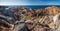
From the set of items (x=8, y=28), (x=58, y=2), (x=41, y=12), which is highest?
(x=58, y=2)

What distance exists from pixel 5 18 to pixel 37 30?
1.84 feet

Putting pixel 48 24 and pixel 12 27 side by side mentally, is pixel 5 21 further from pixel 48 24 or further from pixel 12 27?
pixel 48 24

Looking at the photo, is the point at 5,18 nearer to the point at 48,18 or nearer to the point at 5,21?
the point at 5,21

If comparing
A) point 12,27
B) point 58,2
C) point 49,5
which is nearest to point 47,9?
point 49,5

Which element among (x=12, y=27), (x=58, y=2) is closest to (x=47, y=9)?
(x=58, y=2)

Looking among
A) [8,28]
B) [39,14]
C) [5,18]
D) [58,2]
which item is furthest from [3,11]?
[58,2]

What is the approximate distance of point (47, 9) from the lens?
2.15m

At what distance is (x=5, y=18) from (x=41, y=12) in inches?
23.6

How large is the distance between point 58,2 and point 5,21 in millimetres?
917

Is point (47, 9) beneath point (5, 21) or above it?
above

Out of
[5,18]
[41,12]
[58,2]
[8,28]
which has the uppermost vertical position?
[58,2]

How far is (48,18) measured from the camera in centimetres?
212

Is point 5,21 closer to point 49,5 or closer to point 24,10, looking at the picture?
point 24,10

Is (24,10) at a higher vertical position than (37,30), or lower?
higher
